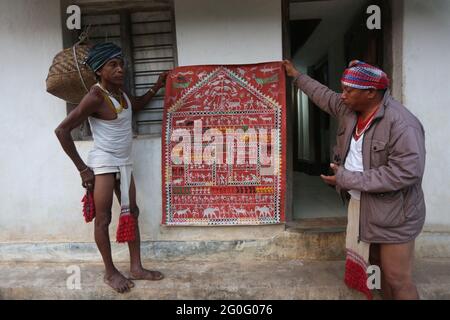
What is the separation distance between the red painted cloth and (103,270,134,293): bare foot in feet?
2.21

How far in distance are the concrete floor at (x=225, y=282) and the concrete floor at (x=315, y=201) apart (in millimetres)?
794

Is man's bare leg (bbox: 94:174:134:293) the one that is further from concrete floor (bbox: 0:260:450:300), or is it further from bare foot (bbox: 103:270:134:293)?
concrete floor (bbox: 0:260:450:300)

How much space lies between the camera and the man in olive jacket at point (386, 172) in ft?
7.14

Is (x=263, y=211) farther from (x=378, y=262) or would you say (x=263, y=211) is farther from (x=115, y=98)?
(x=115, y=98)

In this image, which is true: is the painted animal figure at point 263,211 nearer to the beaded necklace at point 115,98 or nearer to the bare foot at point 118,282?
the bare foot at point 118,282

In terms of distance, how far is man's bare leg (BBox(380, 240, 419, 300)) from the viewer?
92.0 inches

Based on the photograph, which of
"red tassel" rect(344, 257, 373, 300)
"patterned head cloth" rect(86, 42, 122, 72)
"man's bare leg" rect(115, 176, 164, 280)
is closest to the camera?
"red tassel" rect(344, 257, 373, 300)

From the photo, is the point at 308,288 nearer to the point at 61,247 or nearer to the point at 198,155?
the point at 198,155

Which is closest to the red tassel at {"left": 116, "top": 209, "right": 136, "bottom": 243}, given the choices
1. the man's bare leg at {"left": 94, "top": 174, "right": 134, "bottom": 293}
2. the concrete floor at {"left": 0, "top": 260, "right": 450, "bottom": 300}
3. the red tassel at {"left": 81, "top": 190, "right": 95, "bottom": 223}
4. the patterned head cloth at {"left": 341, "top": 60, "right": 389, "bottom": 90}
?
the man's bare leg at {"left": 94, "top": 174, "right": 134, "bottom": 293}

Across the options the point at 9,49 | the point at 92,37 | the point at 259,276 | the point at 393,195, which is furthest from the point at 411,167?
the point at 9,49

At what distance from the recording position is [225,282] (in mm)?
3115

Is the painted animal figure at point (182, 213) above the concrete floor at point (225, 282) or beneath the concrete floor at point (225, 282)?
above

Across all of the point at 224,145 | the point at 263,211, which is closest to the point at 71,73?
the point at 224,145

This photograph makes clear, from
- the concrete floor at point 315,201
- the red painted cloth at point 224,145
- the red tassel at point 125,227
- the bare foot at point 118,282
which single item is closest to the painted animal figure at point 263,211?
the red painted cloth at point 224,145
